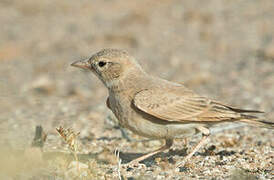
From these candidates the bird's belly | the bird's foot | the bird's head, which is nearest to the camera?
the bird's belly

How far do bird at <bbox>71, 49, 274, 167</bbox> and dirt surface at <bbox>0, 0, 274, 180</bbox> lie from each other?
0.36 m

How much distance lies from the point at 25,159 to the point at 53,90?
15.8 feet

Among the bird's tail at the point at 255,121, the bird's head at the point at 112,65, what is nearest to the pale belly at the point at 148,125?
the bird's head at the point at 112,65

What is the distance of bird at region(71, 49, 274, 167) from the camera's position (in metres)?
5.22

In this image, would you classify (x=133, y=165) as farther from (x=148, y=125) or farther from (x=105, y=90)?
(x=105, y=90)

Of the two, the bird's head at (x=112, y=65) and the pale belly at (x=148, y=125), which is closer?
the pale belly at (x=148, y=125)

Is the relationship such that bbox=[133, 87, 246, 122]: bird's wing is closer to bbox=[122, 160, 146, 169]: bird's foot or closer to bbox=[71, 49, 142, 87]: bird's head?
bbox=[71, 49, 142, 87]: bird's head

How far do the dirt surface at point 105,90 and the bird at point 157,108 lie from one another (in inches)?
14.3

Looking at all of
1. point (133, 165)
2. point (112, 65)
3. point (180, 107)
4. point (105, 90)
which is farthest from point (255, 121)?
point (105, 90)

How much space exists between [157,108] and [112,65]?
33.7 inches

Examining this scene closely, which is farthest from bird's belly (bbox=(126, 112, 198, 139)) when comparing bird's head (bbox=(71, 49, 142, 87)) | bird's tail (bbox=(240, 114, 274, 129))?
bird's head (bbox=(71, 49, 142, 87))

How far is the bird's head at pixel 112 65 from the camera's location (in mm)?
5703

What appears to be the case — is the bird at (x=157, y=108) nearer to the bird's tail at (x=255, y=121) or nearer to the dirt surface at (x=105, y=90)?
the bird's tail at (x=255, y=121)

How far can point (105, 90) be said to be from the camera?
10.3 meters
